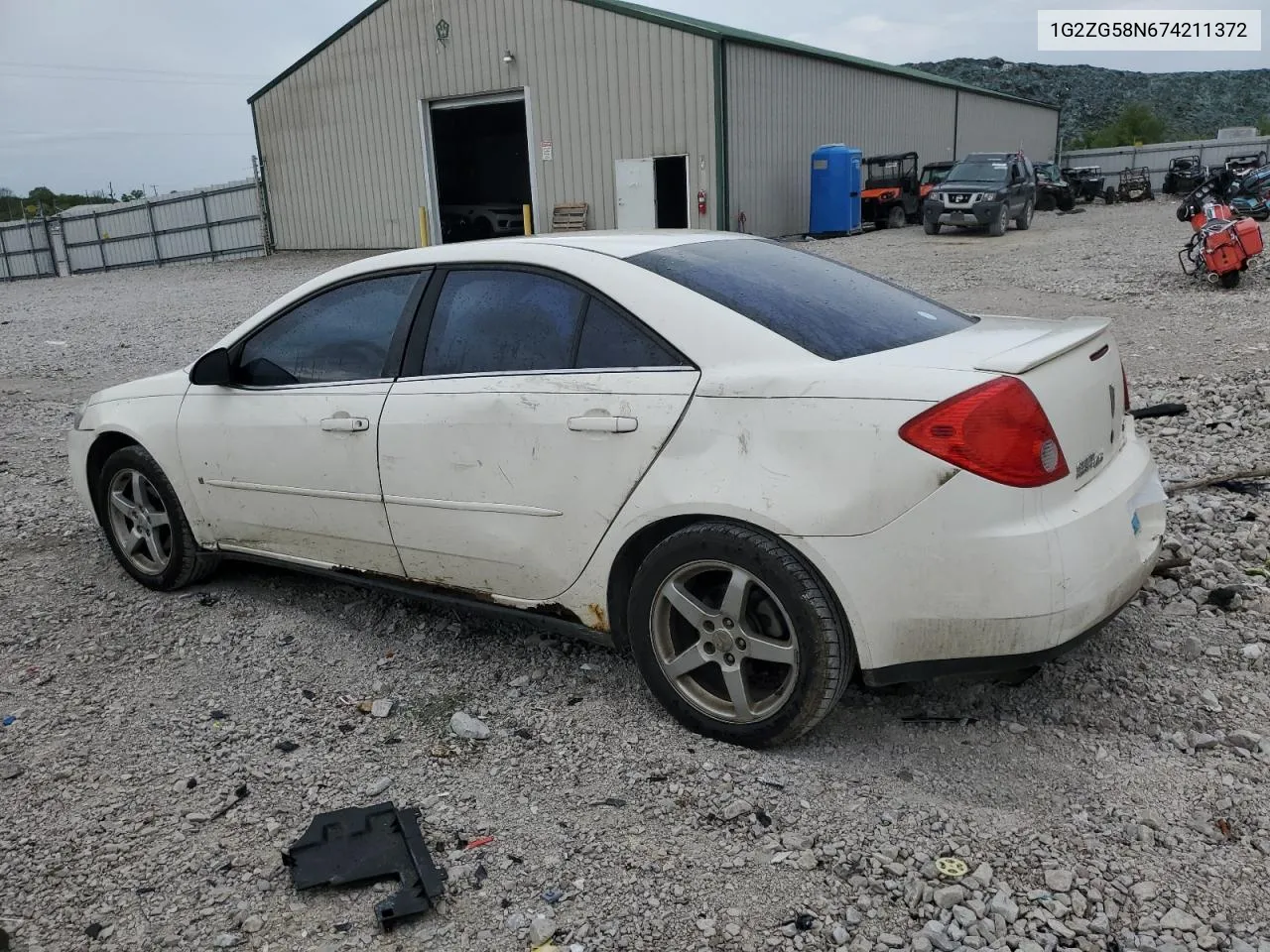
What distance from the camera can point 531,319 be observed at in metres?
3.41

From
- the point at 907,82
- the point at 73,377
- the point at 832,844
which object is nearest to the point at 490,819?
the point at 832,844

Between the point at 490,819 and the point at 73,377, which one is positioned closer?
the point at 490,819

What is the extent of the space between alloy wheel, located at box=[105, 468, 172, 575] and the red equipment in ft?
39.9

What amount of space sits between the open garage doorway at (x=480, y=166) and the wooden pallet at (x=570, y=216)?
0.84 metres

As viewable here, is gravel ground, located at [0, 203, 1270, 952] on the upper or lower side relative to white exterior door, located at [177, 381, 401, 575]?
lower

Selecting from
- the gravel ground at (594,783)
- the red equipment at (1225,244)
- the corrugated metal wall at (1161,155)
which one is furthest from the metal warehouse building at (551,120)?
the corrugated metal wall at (1161,155)

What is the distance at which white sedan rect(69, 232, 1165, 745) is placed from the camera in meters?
2.66

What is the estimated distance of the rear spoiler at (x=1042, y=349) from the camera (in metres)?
2.71

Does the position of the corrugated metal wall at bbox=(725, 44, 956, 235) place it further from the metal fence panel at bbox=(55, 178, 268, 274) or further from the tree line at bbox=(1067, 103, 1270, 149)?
the tree line at bbox=(1067, 103, 1270, 149)

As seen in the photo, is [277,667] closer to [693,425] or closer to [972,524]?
[693,425]

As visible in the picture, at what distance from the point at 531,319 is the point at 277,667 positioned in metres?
1.67

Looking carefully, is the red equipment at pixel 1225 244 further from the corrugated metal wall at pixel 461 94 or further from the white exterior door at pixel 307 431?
the corrugated metal wall at pixel 461 94

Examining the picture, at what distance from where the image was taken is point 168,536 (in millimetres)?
4582

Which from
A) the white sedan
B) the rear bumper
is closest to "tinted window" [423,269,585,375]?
the white sedan
